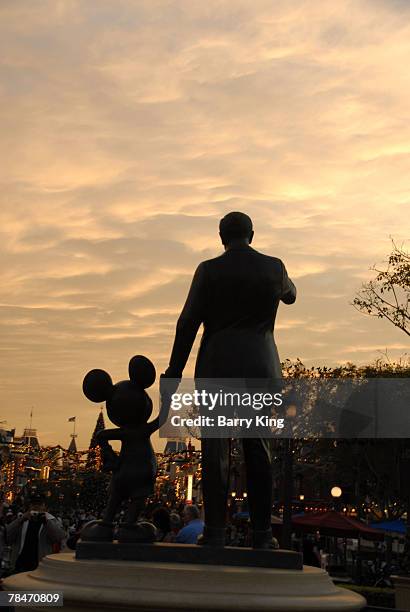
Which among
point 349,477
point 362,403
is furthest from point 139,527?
point 349,477

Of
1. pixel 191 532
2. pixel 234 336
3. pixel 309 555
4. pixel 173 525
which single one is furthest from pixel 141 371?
pixel 309 555

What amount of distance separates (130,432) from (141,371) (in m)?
0.47

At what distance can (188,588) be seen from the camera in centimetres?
623

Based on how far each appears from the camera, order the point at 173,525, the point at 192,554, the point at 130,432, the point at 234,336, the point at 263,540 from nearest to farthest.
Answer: the point at 192,554 < the point at 263,540 < the point at 234,336 < the point at 130,432 < the point at 173,525

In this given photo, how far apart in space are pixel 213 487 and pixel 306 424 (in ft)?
128

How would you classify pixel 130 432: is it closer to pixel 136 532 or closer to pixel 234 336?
pixel 136 532

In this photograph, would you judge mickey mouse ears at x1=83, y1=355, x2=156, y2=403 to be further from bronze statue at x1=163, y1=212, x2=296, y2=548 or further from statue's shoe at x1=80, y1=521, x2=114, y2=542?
statue's shoe at x1=80, y1=521, x2=114, y2=542

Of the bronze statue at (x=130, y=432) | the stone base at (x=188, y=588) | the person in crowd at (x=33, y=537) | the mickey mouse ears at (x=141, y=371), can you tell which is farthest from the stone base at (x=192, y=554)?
the person in crowd at (x=33, y=537)

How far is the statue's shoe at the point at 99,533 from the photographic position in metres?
7.41

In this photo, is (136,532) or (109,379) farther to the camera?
(109,379)

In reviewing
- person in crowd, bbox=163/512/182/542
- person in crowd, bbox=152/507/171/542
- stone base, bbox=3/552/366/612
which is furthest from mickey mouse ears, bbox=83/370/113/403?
person in crowd, bbox=163/512/182/542

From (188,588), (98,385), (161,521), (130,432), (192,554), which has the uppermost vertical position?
(98,385)

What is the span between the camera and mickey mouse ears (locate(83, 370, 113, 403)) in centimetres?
784

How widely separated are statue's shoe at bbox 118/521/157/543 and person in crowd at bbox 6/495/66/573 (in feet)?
10.4
